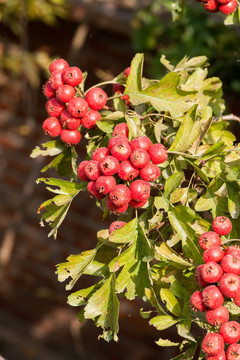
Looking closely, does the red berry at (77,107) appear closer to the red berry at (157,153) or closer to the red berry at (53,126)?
the red berry at (53,126)

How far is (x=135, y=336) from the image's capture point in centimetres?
271

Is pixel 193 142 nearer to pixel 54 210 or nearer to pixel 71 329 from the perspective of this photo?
pixel 54 210

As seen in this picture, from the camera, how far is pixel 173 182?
3.05 ft

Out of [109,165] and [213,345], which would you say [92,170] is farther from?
[213,345]

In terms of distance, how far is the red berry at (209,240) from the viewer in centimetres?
86

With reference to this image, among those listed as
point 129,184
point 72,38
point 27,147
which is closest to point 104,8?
point 72,38

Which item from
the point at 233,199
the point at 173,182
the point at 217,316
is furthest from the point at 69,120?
the point at 217,316

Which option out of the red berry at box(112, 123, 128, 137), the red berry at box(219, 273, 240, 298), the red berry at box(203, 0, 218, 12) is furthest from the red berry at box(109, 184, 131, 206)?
the red berry at box(203, 0, 218, 12)

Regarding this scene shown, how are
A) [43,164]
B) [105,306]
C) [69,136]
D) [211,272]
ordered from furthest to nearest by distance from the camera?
[43,164], [69,136], [105,306], [211,272]

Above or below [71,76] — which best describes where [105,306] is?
below

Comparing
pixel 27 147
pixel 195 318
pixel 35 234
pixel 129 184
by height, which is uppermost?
pixel 129 184

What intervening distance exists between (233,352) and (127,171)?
0.37 metres

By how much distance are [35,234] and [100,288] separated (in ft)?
7.07

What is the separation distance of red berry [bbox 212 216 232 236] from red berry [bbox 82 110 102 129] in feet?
1.10
